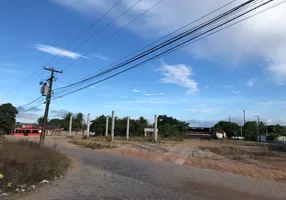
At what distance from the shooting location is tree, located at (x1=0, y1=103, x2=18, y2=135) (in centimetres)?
7818

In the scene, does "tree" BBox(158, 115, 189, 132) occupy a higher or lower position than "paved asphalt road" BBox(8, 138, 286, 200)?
higher

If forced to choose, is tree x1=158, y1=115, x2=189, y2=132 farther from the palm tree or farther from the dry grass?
the dry grass

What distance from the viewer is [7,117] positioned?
81438 millimetres

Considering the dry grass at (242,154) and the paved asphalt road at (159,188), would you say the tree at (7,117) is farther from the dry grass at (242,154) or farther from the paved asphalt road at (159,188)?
the paved asphalt road at (159,188)

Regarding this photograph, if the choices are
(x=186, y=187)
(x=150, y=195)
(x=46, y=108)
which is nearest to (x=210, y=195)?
(x=186, y=187)

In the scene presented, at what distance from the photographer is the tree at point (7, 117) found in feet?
257

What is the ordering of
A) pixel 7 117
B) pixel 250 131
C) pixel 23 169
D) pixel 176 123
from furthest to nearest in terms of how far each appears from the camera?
pixel 176 123 → pixel 250 131 → pixel 7 117 → pixel 23 169

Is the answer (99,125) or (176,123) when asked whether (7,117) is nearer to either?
(99,125)

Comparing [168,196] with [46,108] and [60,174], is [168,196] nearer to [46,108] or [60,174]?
[60,174]

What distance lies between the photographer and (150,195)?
27.8 ft

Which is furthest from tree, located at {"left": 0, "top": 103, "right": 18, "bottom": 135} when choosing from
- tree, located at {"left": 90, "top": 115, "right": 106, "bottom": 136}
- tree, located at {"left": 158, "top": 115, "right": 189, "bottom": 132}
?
tree, located at {"left": 158, "top": 115, "right": 189, "bottom": 132}

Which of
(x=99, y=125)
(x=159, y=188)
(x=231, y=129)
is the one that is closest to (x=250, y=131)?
(x=231, y=129)

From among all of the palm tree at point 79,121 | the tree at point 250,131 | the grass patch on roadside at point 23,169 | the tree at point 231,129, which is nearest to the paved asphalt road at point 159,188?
the grass patch on roadside at point 23,169

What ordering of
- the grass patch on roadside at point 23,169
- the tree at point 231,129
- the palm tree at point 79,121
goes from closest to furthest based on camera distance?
the grass patch on roadside at point 23,169 → the palm tree at point 79,121 → the tree at point 231,129
